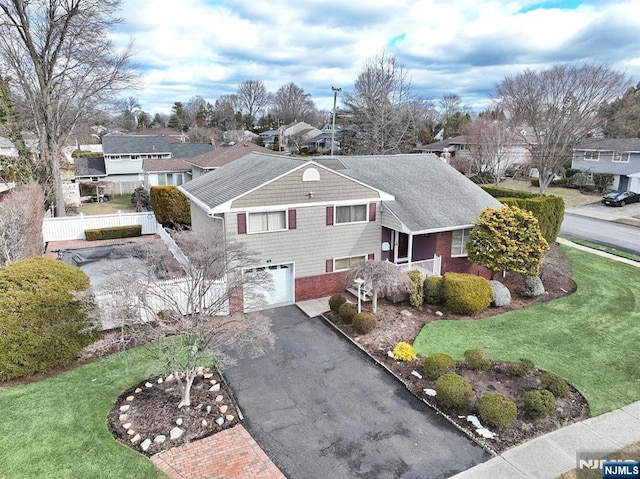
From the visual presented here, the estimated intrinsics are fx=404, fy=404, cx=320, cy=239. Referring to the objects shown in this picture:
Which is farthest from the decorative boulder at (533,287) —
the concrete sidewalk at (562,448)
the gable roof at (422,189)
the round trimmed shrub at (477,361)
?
the concrete sidewalk at (562,448)

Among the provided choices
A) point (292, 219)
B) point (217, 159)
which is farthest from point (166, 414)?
point (217, 159)

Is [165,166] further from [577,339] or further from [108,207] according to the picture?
[577,339]

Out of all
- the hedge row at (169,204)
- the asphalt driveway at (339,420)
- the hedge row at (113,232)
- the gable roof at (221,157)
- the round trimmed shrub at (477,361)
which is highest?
the gable roof at (221,157)

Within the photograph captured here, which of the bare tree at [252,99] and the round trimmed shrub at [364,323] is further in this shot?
the bare tree at [252,99]

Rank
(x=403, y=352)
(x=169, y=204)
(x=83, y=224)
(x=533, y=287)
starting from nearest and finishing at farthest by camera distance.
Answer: (x=403, y=352), (x=533, y=287), (x=83, y=224), (x=169, y=204)

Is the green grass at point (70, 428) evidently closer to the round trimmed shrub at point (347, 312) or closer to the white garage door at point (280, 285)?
the white garage door at point (280, 285)

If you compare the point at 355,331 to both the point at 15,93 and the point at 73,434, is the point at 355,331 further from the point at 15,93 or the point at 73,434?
the point at 15,93

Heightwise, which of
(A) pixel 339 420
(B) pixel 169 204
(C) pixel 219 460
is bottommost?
(A) pixel 339 420

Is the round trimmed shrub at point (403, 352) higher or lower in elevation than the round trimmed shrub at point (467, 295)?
lower

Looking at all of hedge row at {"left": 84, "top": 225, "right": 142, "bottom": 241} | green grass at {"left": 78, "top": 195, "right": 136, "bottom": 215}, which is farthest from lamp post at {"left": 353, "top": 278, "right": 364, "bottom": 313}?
green grass at {"left": 78, "top": 195, "right": 136, "bottom": 215}
